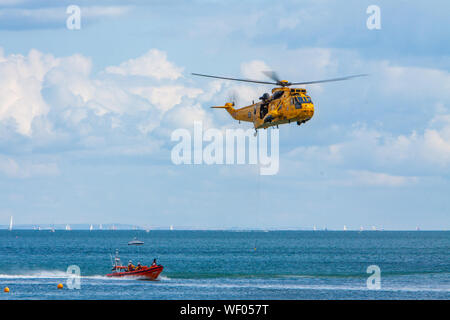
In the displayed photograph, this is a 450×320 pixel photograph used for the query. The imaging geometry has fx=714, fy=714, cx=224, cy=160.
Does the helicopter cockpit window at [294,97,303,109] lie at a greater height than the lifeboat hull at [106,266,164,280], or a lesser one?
greater

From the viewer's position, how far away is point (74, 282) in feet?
273

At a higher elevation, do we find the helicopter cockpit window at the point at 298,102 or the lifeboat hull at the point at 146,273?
the helicopter cockpit window at the point at 298,102

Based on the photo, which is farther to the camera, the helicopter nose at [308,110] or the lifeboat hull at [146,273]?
the lifeboat hull at [146,273]

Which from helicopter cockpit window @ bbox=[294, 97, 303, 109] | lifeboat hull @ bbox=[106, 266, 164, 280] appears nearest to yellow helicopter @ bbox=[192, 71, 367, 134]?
helicopter cockpit window @ bbox=[294, 97, 303, 109]

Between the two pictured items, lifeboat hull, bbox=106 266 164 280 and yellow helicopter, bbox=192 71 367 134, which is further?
lifeboat hull, bbox=106 266 164 280

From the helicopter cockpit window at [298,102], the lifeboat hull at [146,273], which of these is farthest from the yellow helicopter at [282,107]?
the lifeboat hull at [146,273]

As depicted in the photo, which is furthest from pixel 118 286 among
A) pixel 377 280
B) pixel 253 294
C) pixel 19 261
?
pixel 19 261

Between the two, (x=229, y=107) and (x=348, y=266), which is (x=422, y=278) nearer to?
(x=348, y=266)

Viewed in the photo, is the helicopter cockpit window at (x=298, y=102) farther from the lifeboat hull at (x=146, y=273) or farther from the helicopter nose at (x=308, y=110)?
the lifeboat hull at (x=146, y=273)

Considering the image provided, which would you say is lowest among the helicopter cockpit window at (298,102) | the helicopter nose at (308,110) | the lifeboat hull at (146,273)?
the lifeboat hull at (146,273)

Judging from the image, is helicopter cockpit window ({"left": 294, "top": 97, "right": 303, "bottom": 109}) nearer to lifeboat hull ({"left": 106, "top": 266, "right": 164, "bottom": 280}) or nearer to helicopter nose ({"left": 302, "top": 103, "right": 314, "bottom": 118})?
helicopter nose ({"left": 302, "top": 103, "right": 314, "bottom": 118})

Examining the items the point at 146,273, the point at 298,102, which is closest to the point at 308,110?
the point at 298,102

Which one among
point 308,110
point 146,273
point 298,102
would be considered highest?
point 298,102

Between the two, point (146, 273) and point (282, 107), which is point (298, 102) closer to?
point (282, 107)
